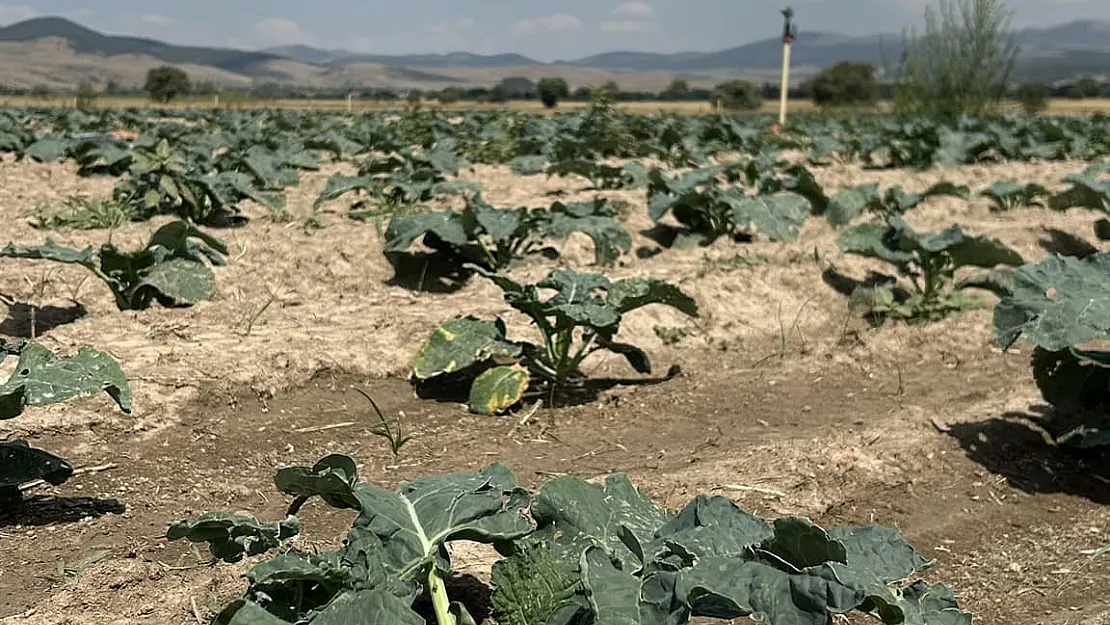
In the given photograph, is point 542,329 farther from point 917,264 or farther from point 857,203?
point 857,203

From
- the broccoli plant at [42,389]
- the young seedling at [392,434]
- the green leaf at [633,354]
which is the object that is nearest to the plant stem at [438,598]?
the broccoli plant at [42,389]

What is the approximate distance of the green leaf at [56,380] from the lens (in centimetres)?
249

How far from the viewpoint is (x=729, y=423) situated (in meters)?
3.96

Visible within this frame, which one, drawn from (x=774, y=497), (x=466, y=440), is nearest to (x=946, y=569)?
(x=774, y=497)

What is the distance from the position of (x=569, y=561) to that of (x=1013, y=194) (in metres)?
7.24

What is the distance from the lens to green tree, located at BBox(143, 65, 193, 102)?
42.6 m

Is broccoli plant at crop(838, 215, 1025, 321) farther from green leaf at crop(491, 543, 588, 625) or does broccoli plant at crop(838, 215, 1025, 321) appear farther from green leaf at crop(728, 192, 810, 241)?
green leaf at crop(491, 543, 588, 625)

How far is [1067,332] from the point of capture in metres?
3.24

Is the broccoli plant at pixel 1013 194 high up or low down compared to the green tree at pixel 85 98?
down

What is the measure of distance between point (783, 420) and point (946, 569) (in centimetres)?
118

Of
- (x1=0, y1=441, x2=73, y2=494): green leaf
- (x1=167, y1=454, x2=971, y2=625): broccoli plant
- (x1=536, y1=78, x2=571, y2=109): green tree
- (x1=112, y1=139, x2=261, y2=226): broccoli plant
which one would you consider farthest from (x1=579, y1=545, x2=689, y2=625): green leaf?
(x1=536, y1=78, x2=571, y2=109): green tree

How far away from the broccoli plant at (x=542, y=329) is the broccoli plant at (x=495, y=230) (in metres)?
1.11

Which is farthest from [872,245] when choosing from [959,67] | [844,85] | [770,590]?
[844,85]

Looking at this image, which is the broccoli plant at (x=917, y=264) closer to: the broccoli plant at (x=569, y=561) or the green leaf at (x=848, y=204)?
the green leaf at (x=848, y=204)
